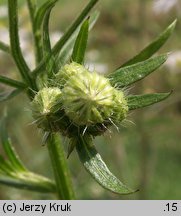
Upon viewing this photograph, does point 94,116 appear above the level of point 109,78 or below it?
below

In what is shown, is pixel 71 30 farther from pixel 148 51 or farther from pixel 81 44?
pixel 148 51

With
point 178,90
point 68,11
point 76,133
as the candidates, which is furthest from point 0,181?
point 68,11

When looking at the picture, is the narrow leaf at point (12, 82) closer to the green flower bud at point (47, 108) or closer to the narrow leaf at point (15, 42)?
the narrow leaf at point (15, 42)

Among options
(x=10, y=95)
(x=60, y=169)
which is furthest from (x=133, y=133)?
(x=10, y=95)

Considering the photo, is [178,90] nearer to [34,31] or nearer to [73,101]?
[34,31]

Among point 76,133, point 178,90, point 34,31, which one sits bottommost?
point 76,133
